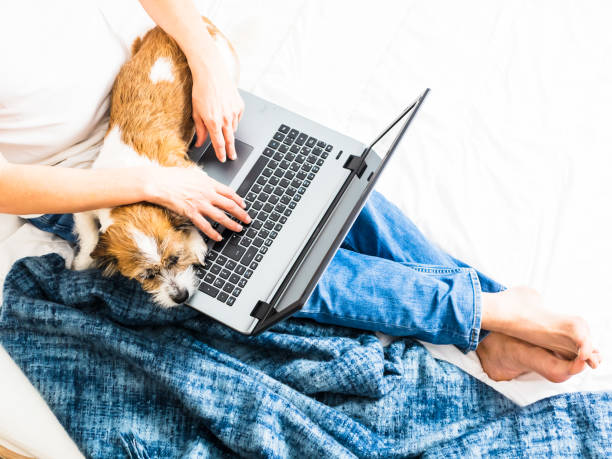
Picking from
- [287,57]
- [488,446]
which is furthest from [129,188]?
[488,446]

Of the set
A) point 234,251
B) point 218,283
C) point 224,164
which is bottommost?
point 218,283

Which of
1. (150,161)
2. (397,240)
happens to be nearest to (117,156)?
(150,161)

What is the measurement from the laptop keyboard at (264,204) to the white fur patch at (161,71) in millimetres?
368

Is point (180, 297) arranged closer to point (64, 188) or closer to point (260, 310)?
point (260, 310)

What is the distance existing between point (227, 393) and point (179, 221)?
480mm

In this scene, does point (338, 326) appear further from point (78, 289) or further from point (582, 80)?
point (582, 80)

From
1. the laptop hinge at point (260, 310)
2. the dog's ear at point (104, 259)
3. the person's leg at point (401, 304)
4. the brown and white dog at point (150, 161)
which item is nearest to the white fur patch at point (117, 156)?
the brown and white dog at point (150, 161)

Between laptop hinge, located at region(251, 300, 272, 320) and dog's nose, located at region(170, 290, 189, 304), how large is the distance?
18 centimetres

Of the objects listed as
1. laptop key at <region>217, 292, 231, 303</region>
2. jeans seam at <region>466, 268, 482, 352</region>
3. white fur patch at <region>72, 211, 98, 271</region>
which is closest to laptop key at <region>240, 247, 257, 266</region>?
laptop key at <region>217, 292, 231, 303</region>

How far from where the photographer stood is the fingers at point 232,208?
133cm

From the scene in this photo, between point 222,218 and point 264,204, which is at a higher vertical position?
point 264,204

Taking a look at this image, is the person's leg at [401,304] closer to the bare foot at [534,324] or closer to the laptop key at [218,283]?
the bare foot at [534,324]

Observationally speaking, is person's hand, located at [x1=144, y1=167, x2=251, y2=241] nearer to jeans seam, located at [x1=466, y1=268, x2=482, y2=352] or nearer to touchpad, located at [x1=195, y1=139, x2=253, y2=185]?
touchpad, located at [x1=195, y1=139, x2=253, y2=185]

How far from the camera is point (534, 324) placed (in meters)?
1.42
